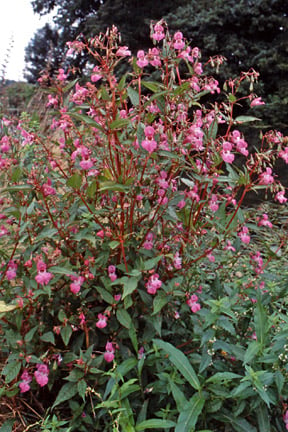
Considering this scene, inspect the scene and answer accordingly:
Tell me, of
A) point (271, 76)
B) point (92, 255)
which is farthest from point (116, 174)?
point (271, 76)

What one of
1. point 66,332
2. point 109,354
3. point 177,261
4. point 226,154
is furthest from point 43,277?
point 226,154

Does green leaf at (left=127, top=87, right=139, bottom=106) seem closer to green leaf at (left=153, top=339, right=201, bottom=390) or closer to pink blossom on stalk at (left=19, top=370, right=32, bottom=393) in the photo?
green leaf at (left=153, top=339, right=201, bottom=390)

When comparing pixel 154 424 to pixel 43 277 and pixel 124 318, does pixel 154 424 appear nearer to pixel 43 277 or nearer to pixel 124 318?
pixel 124 318

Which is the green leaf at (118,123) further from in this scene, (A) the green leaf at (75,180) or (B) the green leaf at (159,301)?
(B) the green leaf at (159,301)

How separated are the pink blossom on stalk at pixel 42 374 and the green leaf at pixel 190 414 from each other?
1.45 feet

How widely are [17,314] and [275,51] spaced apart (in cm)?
510

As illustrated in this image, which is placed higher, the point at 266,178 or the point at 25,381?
the point at 266,178

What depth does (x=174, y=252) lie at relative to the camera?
1.56 metres

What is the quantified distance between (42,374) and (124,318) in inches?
12.5

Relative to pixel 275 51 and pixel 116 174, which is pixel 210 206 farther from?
pixel 275 51

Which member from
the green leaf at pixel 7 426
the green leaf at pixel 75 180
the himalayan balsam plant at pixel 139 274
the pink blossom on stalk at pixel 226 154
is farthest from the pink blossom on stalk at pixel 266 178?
the green leaf at pixel 7 426

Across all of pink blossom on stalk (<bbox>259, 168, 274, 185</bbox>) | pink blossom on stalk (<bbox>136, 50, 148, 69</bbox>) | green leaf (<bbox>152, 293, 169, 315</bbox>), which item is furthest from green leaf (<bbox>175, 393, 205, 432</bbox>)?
pink blossom on stalk (<bbox>136, 50, 148, 69</bbox>)

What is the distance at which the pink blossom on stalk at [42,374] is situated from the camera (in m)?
1.38

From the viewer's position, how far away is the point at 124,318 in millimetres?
1404
